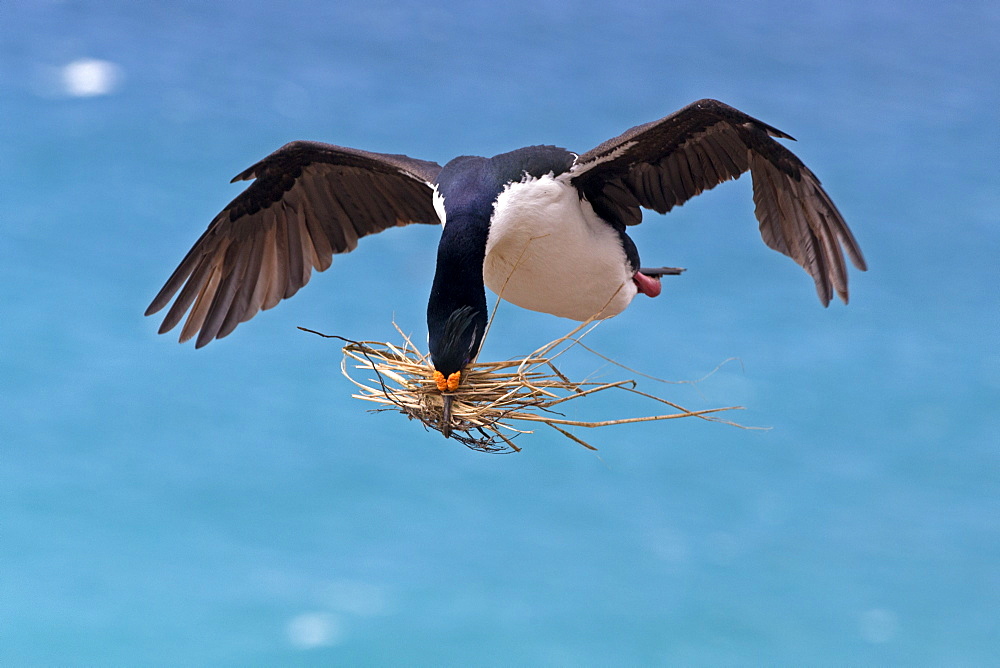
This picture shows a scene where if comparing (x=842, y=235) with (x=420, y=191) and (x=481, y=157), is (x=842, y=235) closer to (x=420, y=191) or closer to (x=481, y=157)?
(x=481, y=157)

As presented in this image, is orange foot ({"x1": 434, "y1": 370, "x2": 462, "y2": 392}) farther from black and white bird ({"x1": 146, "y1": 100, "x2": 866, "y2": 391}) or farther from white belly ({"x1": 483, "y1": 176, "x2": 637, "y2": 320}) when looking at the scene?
white belly ({"x1": 483, "y1": 176, "x2": 637, "y2": 320})

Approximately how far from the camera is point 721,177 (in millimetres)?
Result: 4824

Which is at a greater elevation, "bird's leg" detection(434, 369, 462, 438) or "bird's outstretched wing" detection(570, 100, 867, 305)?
"bird's outstretched wing" detection(570, 100, 867, 305)

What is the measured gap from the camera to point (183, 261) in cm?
523

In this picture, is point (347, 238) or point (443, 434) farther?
point (347, 238)

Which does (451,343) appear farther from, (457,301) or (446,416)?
(446,416)

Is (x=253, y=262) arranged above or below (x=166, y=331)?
above

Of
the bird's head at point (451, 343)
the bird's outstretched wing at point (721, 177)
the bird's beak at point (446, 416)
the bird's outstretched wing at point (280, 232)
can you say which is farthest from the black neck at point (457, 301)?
the bird's outstretched wing at point (280, 232)

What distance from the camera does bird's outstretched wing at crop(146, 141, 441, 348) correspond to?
17.1ft

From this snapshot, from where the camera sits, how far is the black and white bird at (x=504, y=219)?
13.9 feet

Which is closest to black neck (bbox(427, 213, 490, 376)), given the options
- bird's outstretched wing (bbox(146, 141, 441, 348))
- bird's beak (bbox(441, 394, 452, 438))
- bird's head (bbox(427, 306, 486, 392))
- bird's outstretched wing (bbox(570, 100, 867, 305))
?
bird's head (bbox(427, 306, 486, 392))

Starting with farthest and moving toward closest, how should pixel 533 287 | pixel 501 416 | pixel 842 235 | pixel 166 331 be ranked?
pixel 166 331 < pixel 533 287 < pixel 842 235 < pixel 501 416

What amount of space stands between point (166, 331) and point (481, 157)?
69.0 inches

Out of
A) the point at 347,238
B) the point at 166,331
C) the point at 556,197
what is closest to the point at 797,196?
the point at 556,197
